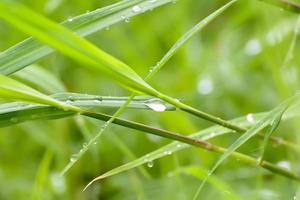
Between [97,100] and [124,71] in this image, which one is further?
[97,100]

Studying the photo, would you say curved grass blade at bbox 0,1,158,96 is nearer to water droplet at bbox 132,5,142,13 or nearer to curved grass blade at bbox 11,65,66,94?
water droplet at bbox 132,5,142,13

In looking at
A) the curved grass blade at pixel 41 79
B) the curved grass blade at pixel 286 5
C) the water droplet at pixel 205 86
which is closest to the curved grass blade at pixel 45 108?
the curved grass blade at pixel 286 5

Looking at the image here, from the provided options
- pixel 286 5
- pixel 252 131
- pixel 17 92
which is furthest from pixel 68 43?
pixel 286 5

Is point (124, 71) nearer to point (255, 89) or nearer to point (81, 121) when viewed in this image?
point (81, 121)

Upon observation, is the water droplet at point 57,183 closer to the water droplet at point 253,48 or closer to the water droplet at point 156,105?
the water droplet at point 253,48

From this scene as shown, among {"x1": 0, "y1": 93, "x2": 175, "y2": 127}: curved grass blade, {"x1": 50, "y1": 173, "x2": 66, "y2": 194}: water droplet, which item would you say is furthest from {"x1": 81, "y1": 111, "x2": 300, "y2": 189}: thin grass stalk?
{"x1": 50, "y1": 173, "x2": 66, "y2": 194}: water droplet

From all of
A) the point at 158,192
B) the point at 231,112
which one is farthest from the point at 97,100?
the point at 231,112

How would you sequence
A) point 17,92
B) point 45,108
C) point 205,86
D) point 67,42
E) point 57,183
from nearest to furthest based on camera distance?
point 67,42 < point 17,92 < point 45,108 < point 57,183 < point 205,86

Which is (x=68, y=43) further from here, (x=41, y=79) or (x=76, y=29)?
(x=41, y=79)
